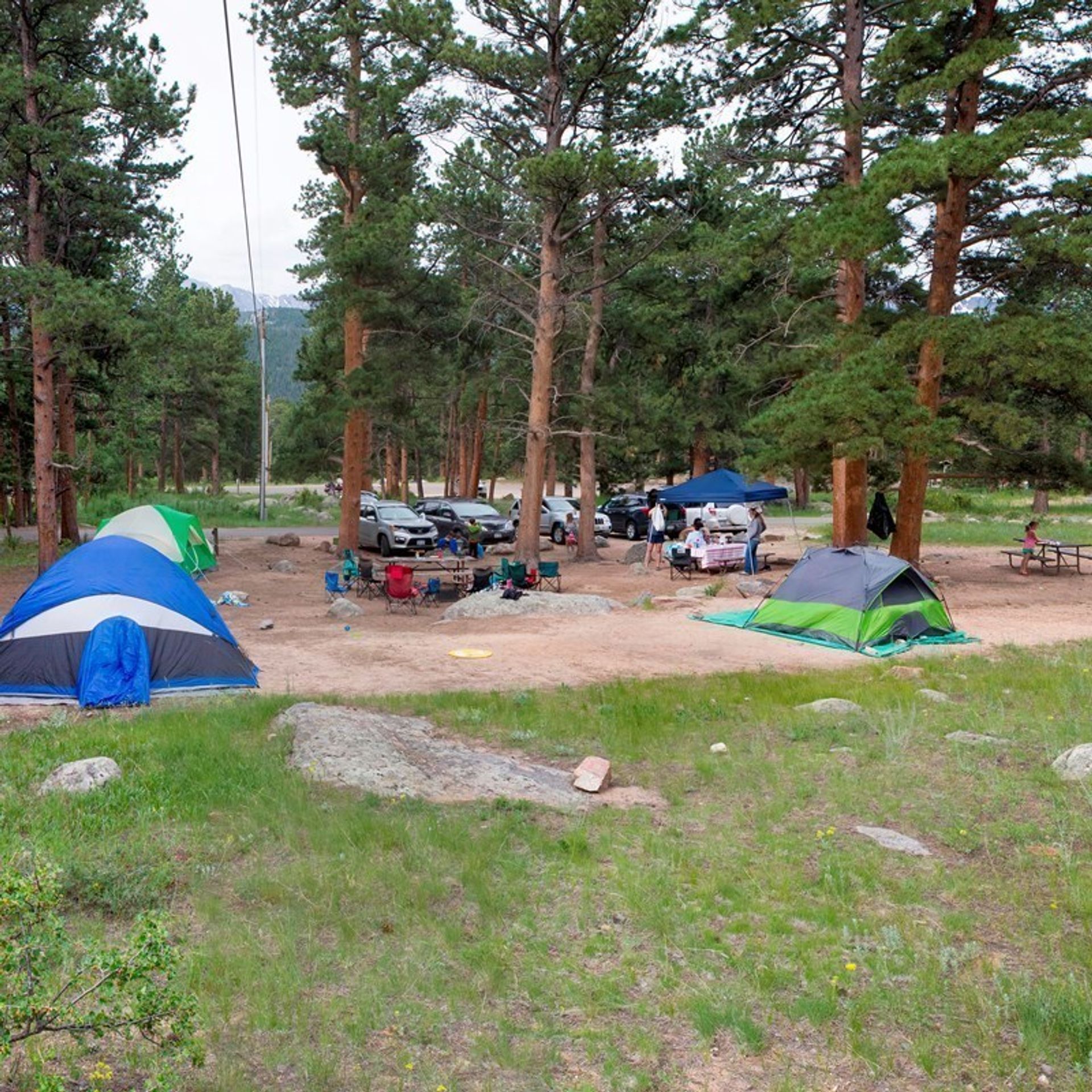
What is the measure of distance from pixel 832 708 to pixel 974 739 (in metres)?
1.48

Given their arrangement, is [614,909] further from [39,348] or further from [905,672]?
[39,348]

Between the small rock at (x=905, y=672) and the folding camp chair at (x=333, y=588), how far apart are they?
1100 centimetres

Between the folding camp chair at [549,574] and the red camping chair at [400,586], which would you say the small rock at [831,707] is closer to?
the red camping chair at [400,586]

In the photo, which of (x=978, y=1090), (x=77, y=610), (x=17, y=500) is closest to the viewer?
(x=978, y=1090)

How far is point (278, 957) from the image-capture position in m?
4.42

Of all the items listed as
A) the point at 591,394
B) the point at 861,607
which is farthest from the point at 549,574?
the point at 861,607

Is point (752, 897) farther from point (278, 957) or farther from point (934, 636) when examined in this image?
point (934, 636)

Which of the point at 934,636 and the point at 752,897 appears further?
the point at 934,636

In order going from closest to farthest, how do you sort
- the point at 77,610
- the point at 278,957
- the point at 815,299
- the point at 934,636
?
the point at 278,957, the point at 77,610, the point at 934,636, the point at 815,299

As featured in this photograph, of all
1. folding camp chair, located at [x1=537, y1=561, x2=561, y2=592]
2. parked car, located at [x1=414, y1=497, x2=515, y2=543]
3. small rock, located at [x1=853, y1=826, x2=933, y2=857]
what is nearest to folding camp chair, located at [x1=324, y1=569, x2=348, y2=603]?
folding camp chair, located at [x1=537, y1=561, x2=561, y2=592]

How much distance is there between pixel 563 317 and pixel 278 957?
780 inches

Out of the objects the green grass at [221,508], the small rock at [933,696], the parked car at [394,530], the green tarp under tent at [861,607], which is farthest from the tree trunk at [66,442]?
the small rock at [933,696]

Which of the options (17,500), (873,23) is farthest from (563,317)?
(17,500)

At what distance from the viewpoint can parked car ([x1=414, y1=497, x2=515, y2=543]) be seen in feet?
94.3
